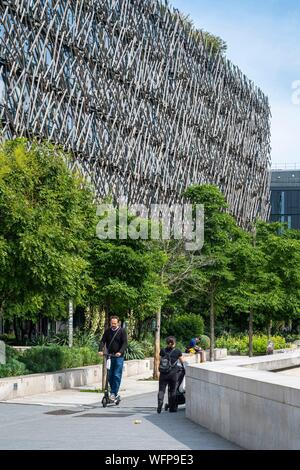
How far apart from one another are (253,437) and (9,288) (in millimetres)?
13169

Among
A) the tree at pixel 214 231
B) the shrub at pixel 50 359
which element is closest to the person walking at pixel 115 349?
the shrub at pixel 50 359

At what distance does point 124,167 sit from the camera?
2339 inches

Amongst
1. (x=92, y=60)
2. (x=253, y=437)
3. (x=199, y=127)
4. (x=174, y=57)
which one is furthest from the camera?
(x=199, y=127)

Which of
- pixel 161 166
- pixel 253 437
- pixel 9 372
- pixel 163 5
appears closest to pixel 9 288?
pixel 9 372

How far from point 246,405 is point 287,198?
13360cm

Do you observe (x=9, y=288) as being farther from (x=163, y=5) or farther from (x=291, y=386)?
(x=163, y=5)

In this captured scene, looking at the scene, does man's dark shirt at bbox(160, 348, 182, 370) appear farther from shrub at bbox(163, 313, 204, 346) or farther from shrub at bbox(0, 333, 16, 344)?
shrub at bbox(163, 313, 204, 346)

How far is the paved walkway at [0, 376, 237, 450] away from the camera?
10.7m

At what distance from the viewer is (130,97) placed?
202ft

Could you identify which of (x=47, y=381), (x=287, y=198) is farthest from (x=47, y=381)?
(x=287, y=198)

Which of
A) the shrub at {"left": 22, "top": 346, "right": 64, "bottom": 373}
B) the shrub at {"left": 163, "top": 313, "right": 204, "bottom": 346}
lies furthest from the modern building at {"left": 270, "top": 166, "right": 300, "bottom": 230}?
the shrub at {"left": 22, "top": 346, "right": 64, "bottom": 373}

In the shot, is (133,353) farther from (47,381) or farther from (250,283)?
(47,381)

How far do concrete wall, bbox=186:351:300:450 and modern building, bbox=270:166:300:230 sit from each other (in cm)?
12858

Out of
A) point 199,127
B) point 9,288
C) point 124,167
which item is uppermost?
point 199,127
